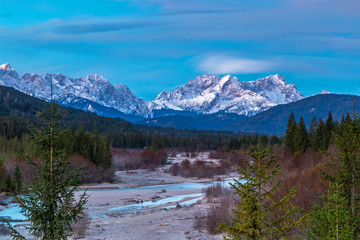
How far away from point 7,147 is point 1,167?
5966cm

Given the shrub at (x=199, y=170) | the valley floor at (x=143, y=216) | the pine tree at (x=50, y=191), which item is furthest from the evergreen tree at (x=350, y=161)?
the shrub at (x=199, y=170)

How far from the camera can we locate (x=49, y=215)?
9.32 meters

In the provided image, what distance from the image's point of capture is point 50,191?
9.30 metres

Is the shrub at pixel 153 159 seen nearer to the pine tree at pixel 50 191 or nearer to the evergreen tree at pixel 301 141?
the evergreen tree at pixel 301 141

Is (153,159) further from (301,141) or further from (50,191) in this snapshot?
(50,191)

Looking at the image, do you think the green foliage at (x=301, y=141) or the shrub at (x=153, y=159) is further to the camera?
the shrub at (x=153, y=159)

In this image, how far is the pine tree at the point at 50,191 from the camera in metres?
9.17

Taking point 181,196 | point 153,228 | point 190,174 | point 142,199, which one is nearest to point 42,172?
point 153,228

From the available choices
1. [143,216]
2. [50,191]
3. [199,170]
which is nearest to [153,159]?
[199,170]

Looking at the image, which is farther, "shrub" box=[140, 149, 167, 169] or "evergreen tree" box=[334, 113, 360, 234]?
"shrub" box=[140, 149, 167, 169]

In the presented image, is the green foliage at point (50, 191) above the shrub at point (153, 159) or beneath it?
above

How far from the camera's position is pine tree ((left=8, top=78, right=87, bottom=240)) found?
9.17 meters

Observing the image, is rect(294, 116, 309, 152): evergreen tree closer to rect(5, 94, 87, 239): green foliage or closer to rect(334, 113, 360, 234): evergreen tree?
rect(334, 113, 360, 234): evergreen tree

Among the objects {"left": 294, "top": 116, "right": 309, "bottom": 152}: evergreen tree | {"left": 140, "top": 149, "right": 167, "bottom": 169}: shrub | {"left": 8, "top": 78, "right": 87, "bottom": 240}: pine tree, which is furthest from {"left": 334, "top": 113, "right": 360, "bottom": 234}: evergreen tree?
{"left": 140, "top": 149, "right": 167, "bottom": 169}: shrub
